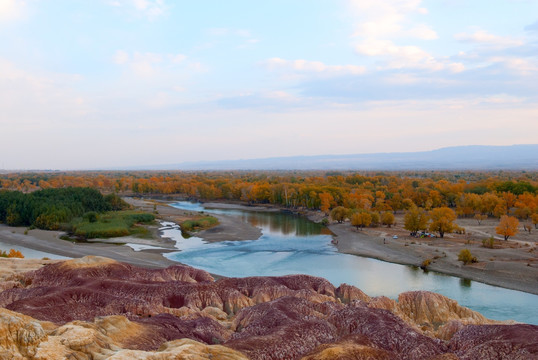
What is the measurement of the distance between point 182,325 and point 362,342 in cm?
699

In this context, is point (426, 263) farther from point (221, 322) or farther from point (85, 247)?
point (85, 247)

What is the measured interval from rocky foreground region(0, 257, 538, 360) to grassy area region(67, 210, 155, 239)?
29338mm

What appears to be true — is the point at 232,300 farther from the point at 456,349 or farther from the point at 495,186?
the point at 495,186

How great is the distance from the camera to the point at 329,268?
3803cm

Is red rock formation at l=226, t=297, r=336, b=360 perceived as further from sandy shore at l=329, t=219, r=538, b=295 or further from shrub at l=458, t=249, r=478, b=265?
shrub at l=458, t=249, r=478, b=265

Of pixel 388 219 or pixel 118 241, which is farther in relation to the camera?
pixel 388 219

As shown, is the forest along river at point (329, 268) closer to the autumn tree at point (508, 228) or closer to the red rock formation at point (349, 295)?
the red rock formation at point (349, 295)

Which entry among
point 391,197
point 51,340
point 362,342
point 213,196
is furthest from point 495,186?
point 51,340

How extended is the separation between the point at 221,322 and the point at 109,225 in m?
45.2

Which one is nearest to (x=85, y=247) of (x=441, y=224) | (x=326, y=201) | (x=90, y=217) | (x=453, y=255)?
(x=90, y=217)

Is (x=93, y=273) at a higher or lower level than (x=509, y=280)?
higher

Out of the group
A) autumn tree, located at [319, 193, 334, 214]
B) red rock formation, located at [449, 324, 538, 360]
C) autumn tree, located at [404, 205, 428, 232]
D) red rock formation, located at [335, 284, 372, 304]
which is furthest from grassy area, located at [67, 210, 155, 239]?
red rock formation, located at [449, 324, 538, 360]

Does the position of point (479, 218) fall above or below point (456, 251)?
above

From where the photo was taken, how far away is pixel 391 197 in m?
82.7
